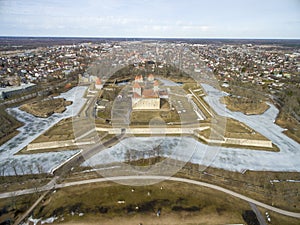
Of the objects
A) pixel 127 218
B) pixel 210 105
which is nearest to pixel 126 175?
pixel 127 218

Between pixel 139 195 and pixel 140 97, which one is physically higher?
pixel 140 97

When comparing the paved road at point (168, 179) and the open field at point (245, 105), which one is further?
the open field at point (245, 105)

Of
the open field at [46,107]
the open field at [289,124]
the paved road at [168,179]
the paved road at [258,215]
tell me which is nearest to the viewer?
the paved road at [258,215]

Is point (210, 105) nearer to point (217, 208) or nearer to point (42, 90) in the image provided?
point (217, 208)

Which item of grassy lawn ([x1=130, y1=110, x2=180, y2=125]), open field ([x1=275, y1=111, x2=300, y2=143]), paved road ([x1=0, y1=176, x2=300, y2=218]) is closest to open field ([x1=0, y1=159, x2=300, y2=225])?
paved road ([x1=0, y1=176, x2=300, y2=218])

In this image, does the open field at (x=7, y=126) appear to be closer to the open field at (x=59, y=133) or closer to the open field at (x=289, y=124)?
the open field at (x=59, y=133)

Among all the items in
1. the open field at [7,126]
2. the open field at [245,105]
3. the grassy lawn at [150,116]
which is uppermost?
the grassy lawn at [150,116]

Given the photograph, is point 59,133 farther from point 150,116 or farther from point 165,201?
point 165,201

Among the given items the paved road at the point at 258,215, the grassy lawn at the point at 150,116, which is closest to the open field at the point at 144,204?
the paved road at the point at 258,215
